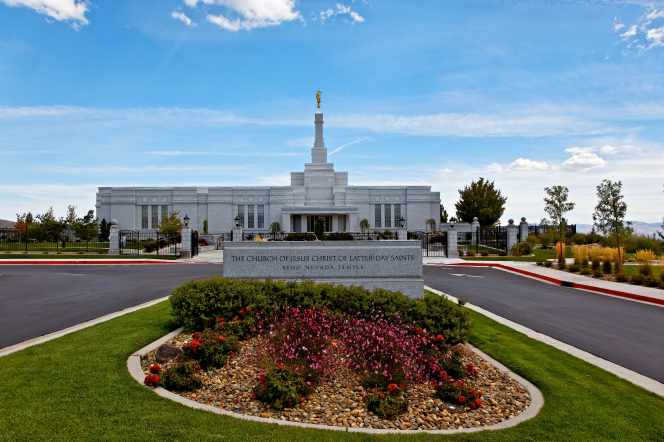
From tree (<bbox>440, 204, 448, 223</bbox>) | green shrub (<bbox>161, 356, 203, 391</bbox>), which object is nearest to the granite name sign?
green shrub (<bbox>161, 356, 203, 391</bbox>)

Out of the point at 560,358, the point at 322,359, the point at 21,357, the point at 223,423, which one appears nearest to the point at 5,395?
the point at 21,357

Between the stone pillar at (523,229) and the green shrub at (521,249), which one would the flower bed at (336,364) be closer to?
the green shrub at (521,249)

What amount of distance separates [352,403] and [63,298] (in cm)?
1010

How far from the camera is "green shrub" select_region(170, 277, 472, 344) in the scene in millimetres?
6465

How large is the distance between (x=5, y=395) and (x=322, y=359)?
3.54 metres

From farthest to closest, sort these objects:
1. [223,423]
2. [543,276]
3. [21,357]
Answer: [543,276], [21,357], [223,423]

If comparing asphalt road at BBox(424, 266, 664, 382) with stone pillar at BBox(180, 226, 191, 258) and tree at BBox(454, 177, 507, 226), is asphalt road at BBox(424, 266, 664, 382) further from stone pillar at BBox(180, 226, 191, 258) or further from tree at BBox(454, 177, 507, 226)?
tree at BBox(454, 177, 507, 226)

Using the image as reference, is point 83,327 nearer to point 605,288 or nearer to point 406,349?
point 406,349

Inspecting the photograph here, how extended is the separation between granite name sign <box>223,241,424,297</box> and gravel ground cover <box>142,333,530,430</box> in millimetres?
3375

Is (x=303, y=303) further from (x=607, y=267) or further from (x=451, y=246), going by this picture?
(x=451, y=246)

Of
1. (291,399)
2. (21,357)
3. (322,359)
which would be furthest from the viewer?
(21,357)

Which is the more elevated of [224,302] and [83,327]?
[224,302]

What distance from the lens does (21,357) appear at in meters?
5.62

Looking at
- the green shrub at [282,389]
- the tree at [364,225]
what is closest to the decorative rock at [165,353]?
the green shrub at [282,389]
